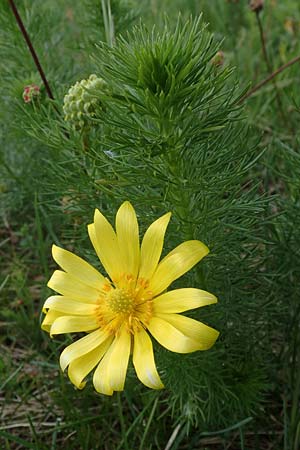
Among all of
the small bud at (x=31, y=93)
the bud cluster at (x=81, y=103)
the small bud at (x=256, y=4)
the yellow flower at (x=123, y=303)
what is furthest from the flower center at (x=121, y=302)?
the small bud at (x=256, y=4)

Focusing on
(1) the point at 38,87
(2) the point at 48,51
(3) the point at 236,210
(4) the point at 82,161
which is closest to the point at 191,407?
(3) the point at 236,210

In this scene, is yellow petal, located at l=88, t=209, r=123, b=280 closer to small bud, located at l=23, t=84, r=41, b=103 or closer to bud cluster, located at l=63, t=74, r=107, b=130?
bud cluster, located at l=63, t=74, r=107, b=130

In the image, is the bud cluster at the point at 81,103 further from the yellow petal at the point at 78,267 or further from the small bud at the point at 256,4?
the small bud at the point at 256,4

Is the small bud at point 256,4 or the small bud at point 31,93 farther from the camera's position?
the small bud at point 256,4

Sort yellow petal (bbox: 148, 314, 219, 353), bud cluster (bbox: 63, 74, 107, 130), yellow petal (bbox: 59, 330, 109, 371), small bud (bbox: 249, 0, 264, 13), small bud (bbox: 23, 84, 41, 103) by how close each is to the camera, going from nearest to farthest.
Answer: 1. yellow petal (bbox: 148, 314, 219, 353)
2. yellow petal (bbox: 59, 330, 109, 371)
3. bud cluster (bbox: 63, 74, 107, 130)
4. small bud (bbox: 23, 84, 41, 103)
5. small bud (bbox: 249, 0, 264, 13)

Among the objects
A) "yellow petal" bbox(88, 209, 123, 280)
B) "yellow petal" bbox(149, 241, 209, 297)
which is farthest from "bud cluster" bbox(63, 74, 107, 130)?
"yellow petal" bbox(149, 241, 209, 297)
